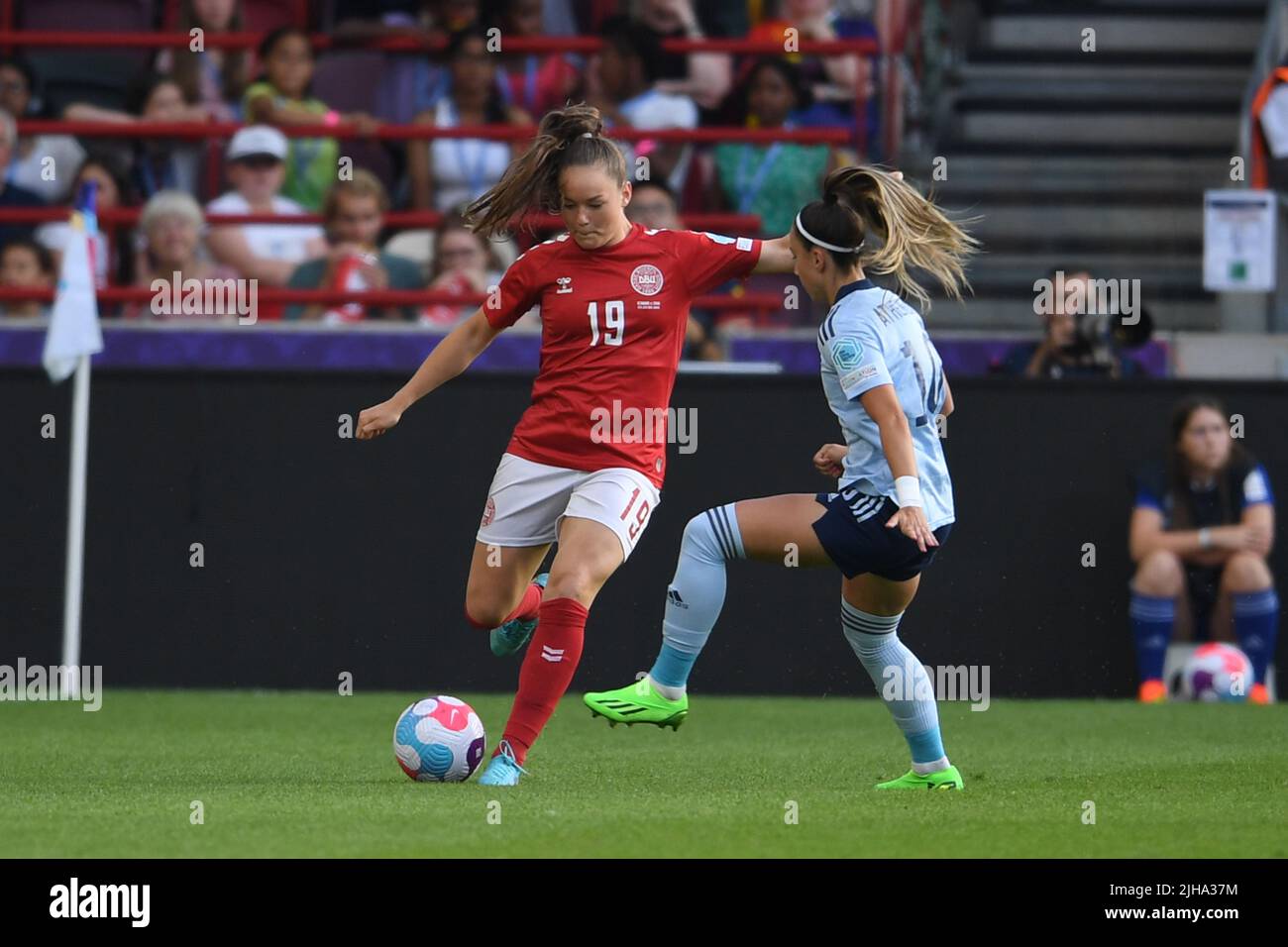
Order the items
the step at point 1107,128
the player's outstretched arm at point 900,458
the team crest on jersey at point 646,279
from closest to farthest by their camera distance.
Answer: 1. the player's outstretched arm at point 900,458
2. the team crest on jersey at point 646,279
3. the step at point 1107,128

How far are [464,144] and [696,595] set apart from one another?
278 inches

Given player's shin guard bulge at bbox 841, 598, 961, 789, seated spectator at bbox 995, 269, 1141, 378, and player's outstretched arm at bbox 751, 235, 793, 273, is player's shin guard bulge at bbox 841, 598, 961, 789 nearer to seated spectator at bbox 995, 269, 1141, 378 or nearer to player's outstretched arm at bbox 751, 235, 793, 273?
player's outstretched arm at bbox 751, 235, 793, 273

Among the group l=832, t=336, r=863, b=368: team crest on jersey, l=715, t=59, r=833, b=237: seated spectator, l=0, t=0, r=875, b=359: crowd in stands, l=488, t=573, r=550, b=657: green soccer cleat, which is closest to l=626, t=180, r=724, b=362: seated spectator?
l=0, t=0, r=875, b=359: crowd in stands

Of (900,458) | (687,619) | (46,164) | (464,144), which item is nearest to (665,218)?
(464,144)

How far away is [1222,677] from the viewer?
1095 cm

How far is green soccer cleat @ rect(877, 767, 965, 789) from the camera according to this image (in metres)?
7.03

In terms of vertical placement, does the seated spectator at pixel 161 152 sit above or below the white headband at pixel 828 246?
above

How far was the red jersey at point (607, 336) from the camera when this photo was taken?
7254 millimetres

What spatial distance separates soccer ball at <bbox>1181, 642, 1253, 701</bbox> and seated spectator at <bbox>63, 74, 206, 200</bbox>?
22.2 ft

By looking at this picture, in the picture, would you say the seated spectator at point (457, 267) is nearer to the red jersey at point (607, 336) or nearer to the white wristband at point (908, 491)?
the red jersey at point (607, 336)

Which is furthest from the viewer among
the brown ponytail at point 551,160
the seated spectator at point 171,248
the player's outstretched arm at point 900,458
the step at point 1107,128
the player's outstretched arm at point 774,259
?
the step at point 1107,128

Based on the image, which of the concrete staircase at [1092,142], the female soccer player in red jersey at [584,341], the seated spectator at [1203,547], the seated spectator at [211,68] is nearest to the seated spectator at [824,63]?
the concrete staircase at [1092,142]

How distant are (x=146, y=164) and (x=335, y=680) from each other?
14.2ft

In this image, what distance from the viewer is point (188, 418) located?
11156 mm
